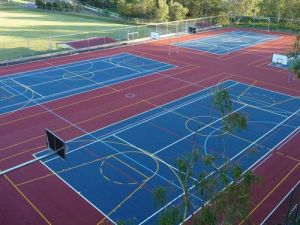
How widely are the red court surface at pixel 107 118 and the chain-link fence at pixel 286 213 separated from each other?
32 centimetres

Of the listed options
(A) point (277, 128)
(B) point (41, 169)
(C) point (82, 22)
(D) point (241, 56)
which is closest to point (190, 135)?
(A) point (277, 128)

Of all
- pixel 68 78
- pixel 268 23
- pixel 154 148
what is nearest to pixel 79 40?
pixel 68 78

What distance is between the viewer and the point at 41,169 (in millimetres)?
17719

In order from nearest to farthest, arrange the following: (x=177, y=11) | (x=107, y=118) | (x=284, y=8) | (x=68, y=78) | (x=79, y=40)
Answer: (x=107, y=118) → (x=68, y=78) → (x=79, y=40) → (x=284, y=8) → (x=177, y=11)

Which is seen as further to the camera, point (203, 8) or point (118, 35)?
point (203, 8)

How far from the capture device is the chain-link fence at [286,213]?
1323 centimetres

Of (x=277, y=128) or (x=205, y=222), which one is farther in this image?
(x=277, y=128)

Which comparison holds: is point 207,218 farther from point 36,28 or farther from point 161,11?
point 161,11

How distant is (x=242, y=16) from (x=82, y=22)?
89.3 feet

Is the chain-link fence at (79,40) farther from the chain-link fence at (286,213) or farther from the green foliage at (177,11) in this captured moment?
the chain-link fence at (286,213)

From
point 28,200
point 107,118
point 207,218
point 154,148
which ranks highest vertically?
point 207,218

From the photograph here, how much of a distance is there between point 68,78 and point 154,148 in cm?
1409

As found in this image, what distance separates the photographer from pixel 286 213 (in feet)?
48.0

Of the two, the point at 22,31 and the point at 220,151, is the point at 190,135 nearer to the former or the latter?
the point at 220,151
